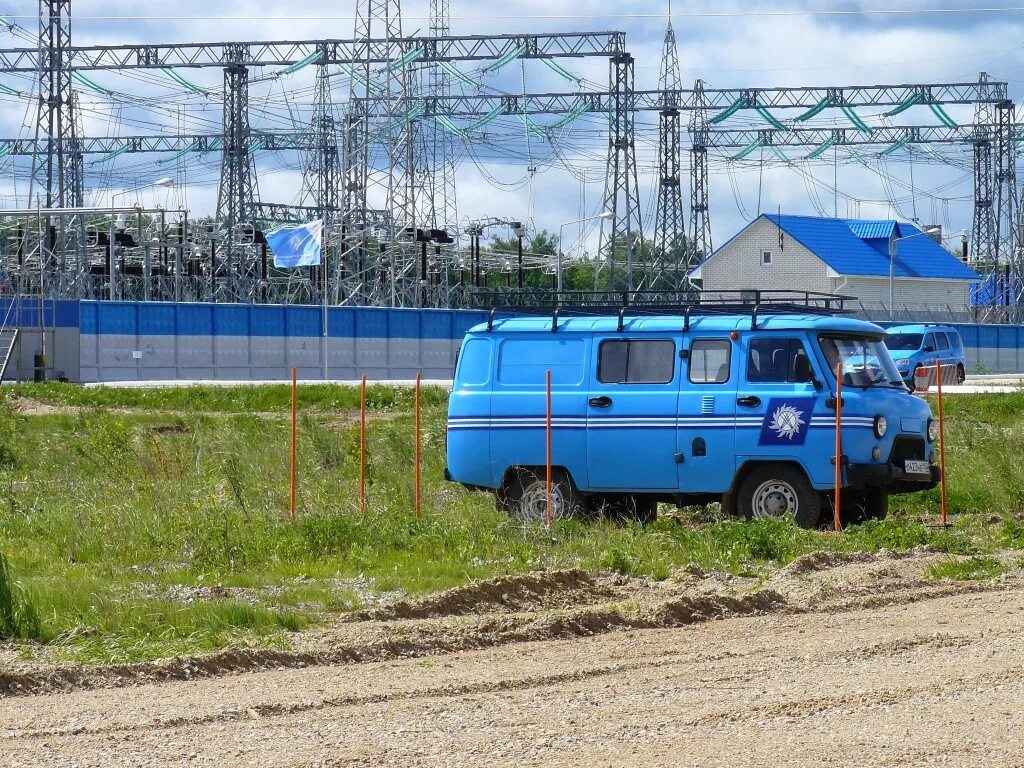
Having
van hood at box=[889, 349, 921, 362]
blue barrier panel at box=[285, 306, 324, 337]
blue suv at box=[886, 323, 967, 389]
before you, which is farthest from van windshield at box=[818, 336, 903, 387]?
blue barrier panel at box=[285, 306, 324, 337]

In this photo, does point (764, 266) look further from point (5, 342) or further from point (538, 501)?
point (538, 501)

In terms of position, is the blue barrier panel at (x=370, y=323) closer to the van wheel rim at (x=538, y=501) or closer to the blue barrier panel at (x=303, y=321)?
the blue barrier panel at (x=303, y=321)

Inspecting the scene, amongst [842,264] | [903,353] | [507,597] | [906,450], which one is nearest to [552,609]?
[507,597]

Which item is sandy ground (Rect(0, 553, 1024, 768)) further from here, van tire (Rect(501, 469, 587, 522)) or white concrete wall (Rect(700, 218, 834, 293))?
white concrete wall (Rect(700, 218, 834, 293))

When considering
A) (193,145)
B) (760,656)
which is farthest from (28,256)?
(760,656)

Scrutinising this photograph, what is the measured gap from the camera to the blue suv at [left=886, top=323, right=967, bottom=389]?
40.0m

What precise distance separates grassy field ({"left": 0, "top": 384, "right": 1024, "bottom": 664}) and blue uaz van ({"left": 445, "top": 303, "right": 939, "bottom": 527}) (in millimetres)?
537

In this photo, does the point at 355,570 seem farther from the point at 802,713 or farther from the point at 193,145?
the point at 193,145

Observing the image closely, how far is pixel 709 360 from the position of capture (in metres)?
14.7

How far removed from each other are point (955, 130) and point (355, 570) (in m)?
67.8

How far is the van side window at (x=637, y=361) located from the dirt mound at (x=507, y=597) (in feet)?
12.4

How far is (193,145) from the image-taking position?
3169 inches

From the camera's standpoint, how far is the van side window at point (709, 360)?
14641 mm

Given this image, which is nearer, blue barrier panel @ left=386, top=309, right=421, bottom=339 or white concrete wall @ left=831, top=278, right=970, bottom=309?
blue barrier panel @ left=386, top=309, right=421, bottom=339
